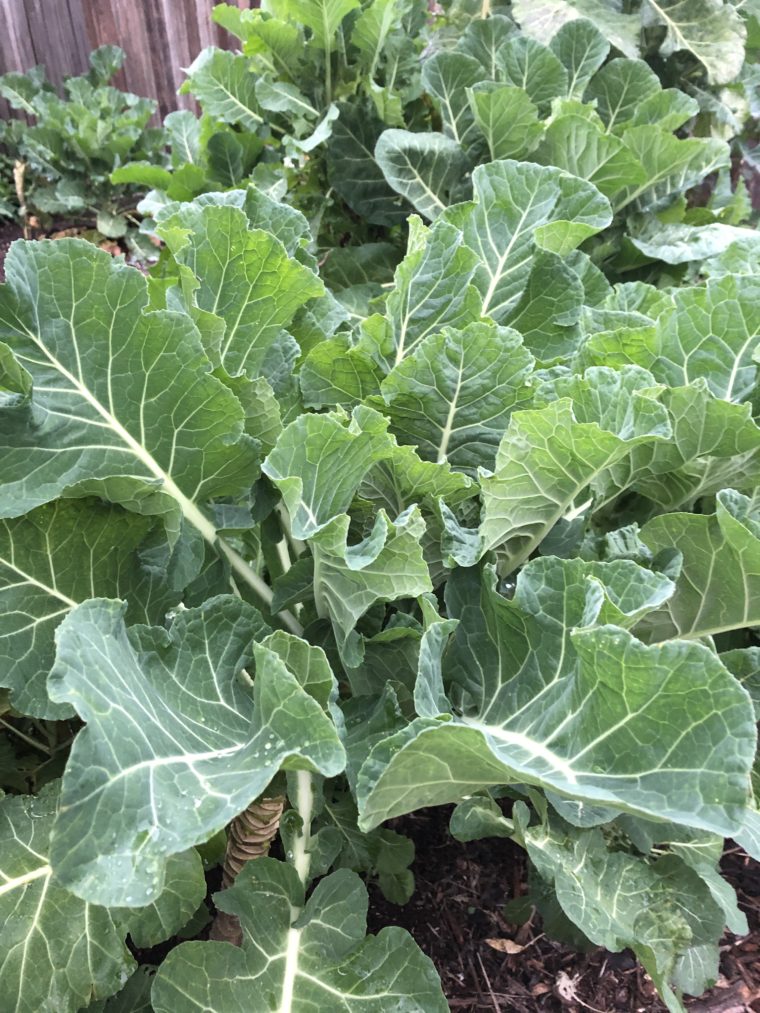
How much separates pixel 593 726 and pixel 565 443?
31 cm

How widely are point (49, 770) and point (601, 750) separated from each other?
0.87 m

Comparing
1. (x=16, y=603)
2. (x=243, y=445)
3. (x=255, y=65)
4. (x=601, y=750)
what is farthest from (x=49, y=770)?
(x=255, y=65)

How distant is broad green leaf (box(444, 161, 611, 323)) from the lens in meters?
1.26

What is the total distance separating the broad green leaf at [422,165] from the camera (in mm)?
1900

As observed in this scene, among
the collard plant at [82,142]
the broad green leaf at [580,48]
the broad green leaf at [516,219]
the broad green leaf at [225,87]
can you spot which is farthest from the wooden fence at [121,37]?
the broad green leaf at [516,219]

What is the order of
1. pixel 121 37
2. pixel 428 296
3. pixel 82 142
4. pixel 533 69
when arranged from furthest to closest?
pixel 121 37, pixel 82 142, pixel 533 69, pixel 428 296

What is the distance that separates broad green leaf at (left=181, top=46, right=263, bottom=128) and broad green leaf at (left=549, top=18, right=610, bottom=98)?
846mm

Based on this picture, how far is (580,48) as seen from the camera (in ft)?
6.55

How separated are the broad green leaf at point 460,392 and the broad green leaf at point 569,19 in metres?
1.54

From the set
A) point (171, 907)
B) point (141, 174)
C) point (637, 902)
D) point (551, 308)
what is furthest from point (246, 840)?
point (141, 174)

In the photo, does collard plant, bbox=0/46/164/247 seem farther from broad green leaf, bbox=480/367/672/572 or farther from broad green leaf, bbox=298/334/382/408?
broad green leaf, bbox=480/367/672/572

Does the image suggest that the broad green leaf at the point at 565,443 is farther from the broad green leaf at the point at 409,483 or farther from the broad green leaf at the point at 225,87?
the broad green leaf at the point at 225,87

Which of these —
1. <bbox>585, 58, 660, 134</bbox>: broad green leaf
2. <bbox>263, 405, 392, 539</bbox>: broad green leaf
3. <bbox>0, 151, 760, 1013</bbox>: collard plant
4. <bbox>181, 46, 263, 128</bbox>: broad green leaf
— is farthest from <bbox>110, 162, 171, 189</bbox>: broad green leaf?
<bbox>263, 405, 392, 539</bbox>: broad green leaf

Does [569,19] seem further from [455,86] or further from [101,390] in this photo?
[101,390]
